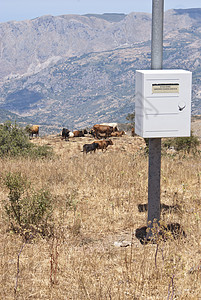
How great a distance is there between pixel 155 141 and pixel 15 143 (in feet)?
31.2

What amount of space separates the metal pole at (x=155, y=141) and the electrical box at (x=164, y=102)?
246 mm

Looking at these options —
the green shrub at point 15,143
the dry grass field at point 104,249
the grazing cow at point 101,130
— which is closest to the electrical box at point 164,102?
the dry grass field at point 104,249

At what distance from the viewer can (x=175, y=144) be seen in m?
18.2

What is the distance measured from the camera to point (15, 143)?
13094mm

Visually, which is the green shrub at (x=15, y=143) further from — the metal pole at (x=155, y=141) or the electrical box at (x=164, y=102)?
the electrical box at (x=164, y=102)

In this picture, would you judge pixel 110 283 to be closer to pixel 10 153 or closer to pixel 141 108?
pixel 141 108

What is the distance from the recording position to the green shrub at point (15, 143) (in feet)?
41.6

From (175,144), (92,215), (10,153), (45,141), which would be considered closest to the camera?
(92,215)

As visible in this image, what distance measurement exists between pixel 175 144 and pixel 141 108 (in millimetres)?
14476

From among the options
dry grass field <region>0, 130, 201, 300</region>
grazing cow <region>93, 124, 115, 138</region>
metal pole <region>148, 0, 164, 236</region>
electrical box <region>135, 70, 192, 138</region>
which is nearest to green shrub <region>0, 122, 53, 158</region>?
dry grass field <region>0, 130, 201, 300</region>

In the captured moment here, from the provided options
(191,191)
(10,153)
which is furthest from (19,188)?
(10,153)

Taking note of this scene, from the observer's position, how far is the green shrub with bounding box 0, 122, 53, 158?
41.6ft

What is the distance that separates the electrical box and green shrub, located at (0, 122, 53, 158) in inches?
345

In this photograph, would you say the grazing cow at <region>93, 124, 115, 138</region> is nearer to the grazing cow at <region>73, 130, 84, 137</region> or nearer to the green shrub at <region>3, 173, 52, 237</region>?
the grazing cow at <region>73, 130, 84, 137</region>
